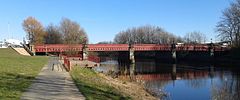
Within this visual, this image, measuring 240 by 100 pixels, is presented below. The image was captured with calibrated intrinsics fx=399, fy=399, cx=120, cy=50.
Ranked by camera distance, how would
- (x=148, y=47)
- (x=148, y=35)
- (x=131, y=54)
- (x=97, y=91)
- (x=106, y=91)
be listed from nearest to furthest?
(x=97, y=91) → (x=106, y=91) → (x=131, y=54) → (x=148, y=47) → (x=148, y=35)

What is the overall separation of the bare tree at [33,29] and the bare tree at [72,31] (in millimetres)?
9988

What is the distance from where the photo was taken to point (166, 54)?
135125 mm

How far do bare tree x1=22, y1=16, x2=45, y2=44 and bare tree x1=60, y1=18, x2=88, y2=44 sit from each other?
32.8 ft

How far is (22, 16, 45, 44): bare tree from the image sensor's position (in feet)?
447

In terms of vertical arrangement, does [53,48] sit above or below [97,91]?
above

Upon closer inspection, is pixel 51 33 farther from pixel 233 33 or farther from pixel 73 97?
pixel 73 97

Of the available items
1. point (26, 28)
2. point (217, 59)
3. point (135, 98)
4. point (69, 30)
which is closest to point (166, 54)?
point (217, 59)

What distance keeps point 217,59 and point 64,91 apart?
312ft

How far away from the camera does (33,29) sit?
137 m

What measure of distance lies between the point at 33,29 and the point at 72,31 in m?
14.9

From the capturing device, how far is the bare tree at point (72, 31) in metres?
144

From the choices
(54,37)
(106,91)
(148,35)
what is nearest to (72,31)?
(54,37)

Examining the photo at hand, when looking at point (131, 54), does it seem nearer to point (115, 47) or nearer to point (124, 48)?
point (124, 48)

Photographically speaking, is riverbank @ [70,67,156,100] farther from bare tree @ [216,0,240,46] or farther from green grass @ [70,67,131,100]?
bare tree @ [216,0,240,46]
